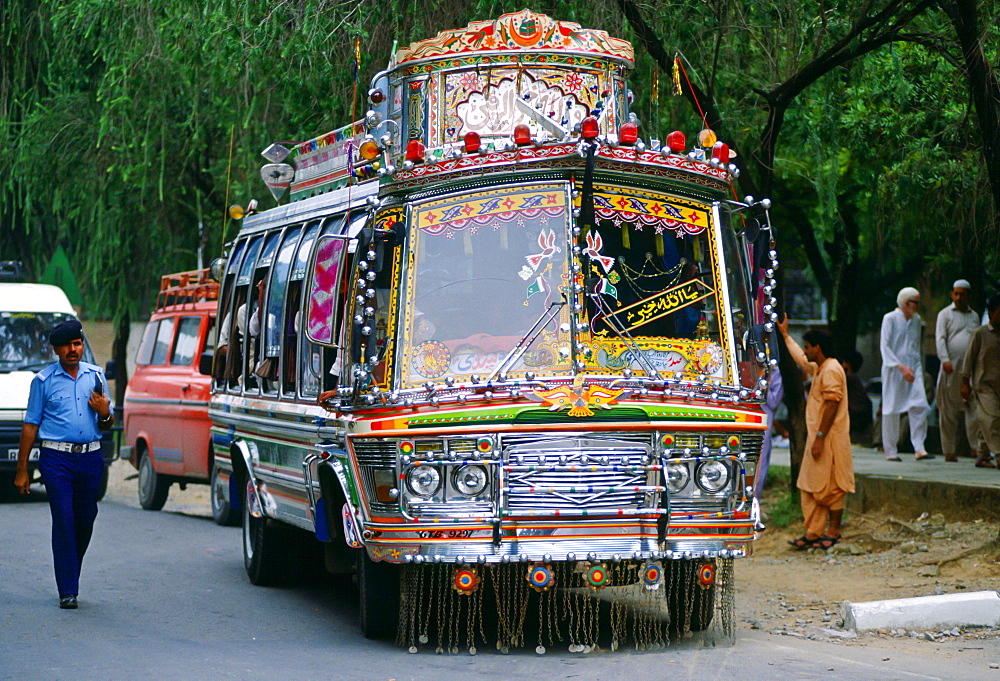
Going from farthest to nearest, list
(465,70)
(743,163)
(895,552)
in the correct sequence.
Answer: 1. (743,163)
2. (895,552)
3. (465,70)

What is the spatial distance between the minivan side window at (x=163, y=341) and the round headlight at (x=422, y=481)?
10.1 m

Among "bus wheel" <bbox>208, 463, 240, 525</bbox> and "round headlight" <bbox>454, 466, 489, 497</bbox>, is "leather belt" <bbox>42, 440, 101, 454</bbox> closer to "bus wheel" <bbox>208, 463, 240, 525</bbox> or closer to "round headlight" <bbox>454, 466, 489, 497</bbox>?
"round headlight" <bbox>454, 466, 489, 497</bbox>

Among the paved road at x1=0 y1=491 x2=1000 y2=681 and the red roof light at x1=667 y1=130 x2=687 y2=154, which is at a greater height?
the red roof light at x1=667 y1=130 x2=687 y2=154

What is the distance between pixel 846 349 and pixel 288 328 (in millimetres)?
12465

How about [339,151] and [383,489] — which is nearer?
[383,489]

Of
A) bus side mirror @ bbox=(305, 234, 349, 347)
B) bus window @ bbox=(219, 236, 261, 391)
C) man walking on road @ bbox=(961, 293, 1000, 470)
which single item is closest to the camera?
bus side mirror @ bbox=(305, 234, 349, 347)

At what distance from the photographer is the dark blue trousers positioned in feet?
31.4

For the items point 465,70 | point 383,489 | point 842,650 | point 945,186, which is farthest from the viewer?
point 945,186

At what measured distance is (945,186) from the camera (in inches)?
578

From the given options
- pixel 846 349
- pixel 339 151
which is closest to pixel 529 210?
pixel 339 151

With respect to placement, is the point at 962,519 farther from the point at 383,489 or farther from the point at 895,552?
the point at 383,489

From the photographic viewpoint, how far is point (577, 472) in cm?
775

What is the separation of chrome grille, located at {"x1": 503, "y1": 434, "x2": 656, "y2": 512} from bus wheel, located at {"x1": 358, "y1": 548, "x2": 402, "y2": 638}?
1.04 m

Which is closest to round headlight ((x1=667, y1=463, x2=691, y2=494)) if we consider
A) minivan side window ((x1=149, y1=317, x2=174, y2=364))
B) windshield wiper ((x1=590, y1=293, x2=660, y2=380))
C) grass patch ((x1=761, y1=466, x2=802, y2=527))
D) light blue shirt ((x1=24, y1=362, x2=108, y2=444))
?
windshield wiper ((x1=590, y1=293, x2=660, y2=380))
